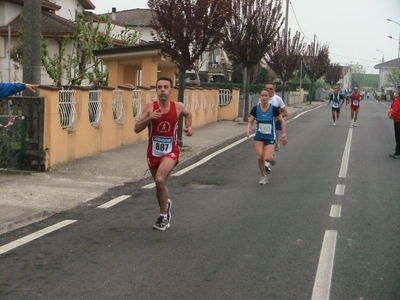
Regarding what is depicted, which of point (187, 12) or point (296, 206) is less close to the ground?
point (187, 12)

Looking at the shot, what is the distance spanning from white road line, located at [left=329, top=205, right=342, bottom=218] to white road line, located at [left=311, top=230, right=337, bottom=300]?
1.07 metres

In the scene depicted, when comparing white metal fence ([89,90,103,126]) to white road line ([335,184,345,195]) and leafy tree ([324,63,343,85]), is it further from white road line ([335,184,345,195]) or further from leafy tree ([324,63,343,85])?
leafy tree ([324,63,343,85])

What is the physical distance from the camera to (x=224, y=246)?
7598 millimetres

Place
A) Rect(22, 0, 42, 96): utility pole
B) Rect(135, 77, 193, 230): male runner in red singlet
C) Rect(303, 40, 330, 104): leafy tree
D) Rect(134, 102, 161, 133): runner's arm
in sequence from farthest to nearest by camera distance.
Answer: Rect(303, 40, 330, 104): leafy tree, Rect(22, 0, 42, 96): utility pole, Rect(135, 77, 193, 230): male runner in red singlet, Rect(134, 102, 161, 133): runner's arm

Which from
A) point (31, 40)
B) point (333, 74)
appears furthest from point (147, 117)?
point (333, 74)

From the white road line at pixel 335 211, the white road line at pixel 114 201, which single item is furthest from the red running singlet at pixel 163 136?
the white road line at pixel 335 211

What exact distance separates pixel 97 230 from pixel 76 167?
18.2 feet

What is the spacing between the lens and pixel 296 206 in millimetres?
10164

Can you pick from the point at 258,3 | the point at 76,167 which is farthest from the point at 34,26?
the point at 258,3

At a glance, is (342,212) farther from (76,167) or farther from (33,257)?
(76,167)

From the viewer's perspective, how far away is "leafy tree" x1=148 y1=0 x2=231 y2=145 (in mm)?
17750

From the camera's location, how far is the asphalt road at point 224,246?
6.05 metres

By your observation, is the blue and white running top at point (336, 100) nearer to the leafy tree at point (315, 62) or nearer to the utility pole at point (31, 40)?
the utility pole at point (31, 40)

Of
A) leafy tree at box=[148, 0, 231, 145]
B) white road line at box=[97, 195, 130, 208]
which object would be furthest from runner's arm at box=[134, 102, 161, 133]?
leafy tree at box=[148, 0, 231, 145]
